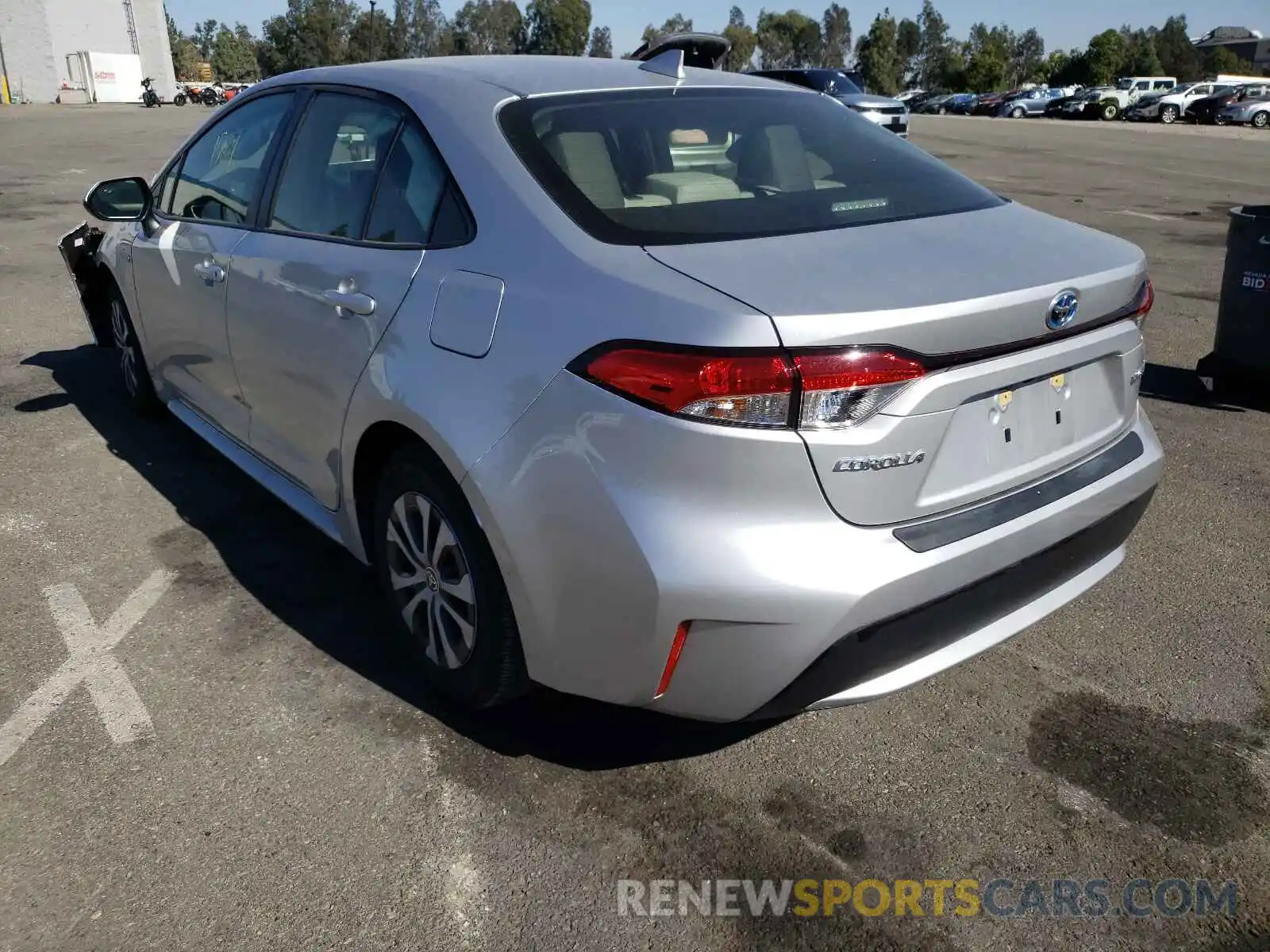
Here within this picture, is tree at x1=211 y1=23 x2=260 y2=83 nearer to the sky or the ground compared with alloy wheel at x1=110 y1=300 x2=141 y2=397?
nearer to the sky

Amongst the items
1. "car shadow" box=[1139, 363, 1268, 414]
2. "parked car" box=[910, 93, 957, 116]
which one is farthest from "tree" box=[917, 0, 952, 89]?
"car shadow" box=[1139, 363, 1268, 414]

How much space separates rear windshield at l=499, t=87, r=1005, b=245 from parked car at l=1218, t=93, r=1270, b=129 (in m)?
45.7

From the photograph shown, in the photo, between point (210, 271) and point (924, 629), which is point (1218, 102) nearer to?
point (210, 271)

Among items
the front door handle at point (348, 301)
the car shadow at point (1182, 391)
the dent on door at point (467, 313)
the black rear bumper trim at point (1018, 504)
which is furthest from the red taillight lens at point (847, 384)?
the car shadow at point (1182, 391)

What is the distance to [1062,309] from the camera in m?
2.40

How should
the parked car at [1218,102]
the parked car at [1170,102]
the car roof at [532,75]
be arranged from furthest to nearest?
the parked car at [1170,102] < the parked car at [1218,102] < the car roof at [532,75]

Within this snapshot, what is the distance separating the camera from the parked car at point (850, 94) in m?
20.6

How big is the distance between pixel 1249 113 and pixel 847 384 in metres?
47.9

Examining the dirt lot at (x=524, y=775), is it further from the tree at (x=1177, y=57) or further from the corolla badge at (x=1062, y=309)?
the tree at (x=1177, y=57)

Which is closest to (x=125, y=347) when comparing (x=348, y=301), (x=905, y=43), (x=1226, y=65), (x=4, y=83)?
(x=348, y=301)

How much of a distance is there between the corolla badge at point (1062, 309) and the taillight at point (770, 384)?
44 cm

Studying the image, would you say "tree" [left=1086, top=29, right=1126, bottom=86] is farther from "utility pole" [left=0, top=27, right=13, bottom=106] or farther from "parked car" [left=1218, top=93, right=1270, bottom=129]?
"utility pole" [left=0, top=27, right=13, bottom=106]

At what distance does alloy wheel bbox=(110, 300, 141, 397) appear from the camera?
510 centimetres

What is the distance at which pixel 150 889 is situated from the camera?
2.36 metres
